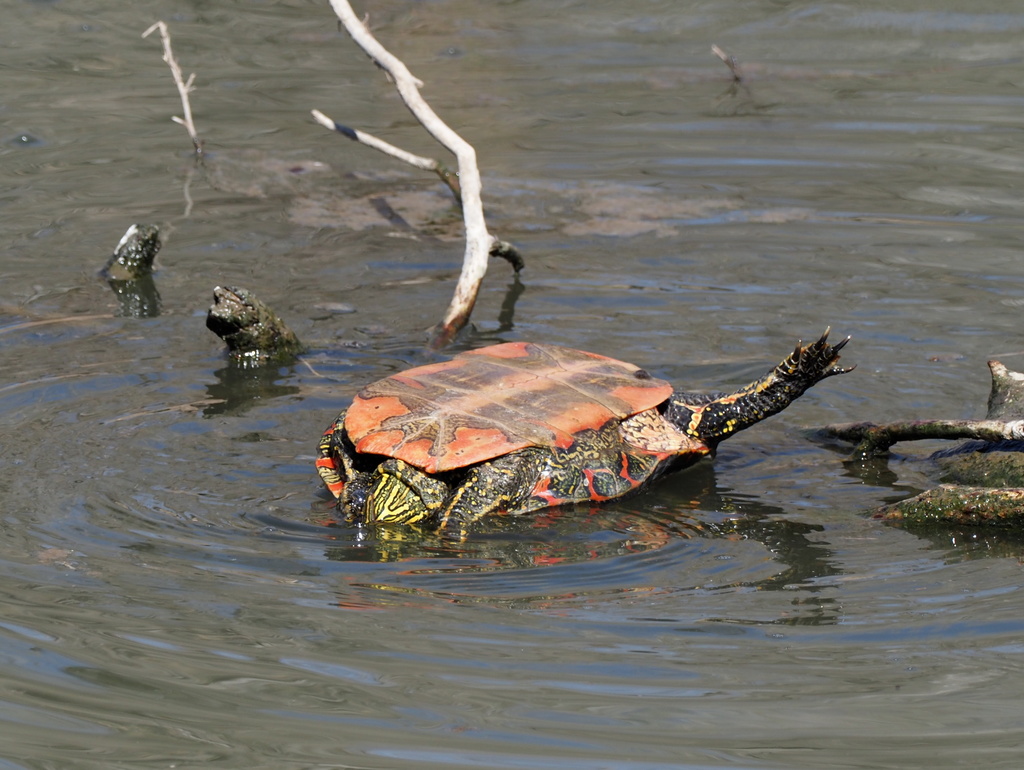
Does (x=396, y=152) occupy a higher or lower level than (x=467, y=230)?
higher

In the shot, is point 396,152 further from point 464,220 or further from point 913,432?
point 913,432

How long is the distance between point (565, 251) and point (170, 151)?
4.03m

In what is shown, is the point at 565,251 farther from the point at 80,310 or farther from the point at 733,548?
the point at 733,548

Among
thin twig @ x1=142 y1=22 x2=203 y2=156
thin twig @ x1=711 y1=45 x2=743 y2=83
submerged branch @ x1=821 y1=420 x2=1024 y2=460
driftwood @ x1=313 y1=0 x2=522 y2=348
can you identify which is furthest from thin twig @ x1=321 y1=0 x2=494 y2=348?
thin twig @ x1=711 y1=45 x2=743 y2=83

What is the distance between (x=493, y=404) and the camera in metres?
4.95

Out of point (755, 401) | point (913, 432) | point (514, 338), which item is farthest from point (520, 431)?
point (514, 338)

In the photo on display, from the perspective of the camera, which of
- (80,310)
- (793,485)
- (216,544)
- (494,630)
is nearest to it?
(494,630)

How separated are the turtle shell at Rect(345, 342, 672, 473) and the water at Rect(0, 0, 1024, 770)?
341 mm

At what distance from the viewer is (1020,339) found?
6.70 m

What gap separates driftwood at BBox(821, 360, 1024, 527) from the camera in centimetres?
473

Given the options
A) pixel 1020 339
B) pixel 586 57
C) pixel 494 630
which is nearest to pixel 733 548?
pixel 494 630

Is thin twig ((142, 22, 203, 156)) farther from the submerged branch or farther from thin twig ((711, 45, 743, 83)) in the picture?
the submerged branch

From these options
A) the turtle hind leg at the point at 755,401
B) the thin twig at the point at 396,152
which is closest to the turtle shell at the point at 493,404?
the turtle hind leg at the point at 755,401

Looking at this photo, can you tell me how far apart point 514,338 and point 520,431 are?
2.31m
